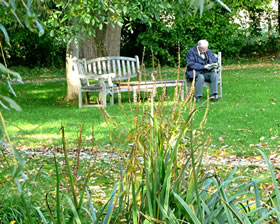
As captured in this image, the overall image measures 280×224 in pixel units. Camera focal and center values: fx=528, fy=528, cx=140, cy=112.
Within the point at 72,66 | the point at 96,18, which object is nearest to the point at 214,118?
the point at 96,18

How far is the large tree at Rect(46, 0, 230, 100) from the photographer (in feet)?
15.4

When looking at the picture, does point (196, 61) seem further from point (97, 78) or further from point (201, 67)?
point (97, 78)

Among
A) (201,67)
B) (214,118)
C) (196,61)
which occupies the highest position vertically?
(196,61)

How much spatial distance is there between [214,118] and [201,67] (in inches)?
101

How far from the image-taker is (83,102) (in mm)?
12812

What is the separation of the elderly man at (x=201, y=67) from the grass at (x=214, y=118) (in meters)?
0.50

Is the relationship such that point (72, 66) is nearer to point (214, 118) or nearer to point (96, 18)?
point (214, 118)

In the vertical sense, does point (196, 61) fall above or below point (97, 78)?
above

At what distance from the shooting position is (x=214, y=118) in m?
9.63

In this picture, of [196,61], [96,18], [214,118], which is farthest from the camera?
[196,61]

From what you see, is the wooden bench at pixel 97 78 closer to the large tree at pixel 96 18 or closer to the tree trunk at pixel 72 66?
the tree trunk at pixel 72 66

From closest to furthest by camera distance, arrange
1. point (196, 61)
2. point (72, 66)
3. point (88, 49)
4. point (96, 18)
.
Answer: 1. point (96, 18)
2. point (196, 61)
3. point (72, 66)
4. point (88, 49)

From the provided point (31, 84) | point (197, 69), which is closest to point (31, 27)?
point (197, 69)

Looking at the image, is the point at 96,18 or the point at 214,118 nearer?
the point at 96,18
